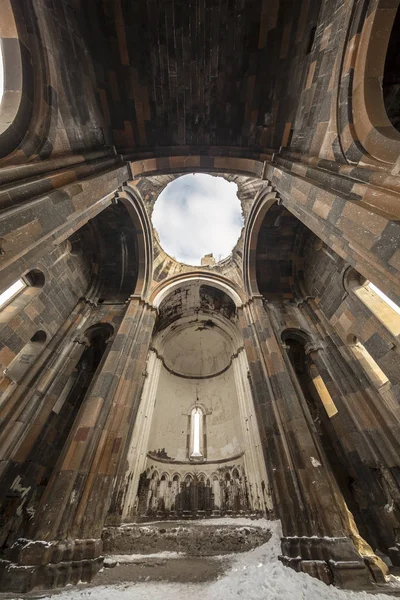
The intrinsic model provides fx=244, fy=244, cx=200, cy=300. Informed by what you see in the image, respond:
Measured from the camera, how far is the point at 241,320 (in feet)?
29.3

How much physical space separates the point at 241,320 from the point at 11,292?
6955 mm

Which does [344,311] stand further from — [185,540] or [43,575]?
[43,575]

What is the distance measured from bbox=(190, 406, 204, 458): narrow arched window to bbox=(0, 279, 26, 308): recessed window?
9458 millimetres

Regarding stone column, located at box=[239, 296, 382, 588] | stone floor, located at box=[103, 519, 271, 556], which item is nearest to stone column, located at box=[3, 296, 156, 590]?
stone floor, located at box=[103, 519, 271, 556]

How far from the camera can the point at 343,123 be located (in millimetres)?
4012

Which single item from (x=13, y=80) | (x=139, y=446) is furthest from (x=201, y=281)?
(x=13, y=80)

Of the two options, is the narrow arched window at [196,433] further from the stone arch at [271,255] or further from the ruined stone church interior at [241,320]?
the stone arch at [271,255]

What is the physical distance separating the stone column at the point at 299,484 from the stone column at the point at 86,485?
10.7 feet

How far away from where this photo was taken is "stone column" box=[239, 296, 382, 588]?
352cm

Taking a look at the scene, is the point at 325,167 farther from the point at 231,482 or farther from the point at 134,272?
the point at 231,482

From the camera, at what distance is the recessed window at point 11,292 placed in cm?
592

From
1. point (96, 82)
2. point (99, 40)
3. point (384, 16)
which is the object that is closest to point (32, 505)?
point (96, 82)

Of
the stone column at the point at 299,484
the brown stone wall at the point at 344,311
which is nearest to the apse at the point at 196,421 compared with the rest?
the stone column at the point at 299,484

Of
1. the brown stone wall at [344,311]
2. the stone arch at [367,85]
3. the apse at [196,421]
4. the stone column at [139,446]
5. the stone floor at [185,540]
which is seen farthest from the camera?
the apse at [196,421]
